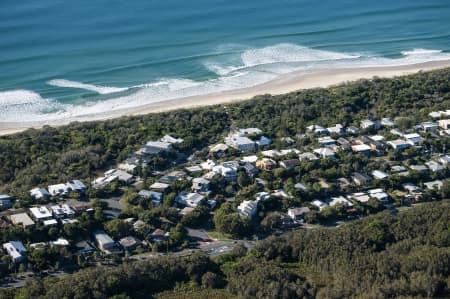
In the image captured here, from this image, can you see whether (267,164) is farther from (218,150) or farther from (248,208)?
(248,208)

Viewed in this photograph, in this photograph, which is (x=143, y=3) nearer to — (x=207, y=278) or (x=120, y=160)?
(x=120, y=160)

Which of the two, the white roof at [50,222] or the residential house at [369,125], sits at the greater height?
the residential house at [369,125]

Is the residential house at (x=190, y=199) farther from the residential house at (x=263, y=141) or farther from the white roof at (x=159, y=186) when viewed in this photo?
the residential house at (x=263, y=141)

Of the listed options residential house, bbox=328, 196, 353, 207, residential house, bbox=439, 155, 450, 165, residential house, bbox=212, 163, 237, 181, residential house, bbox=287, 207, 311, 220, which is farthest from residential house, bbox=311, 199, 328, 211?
residential house, bbox=439, 155, 450, 165

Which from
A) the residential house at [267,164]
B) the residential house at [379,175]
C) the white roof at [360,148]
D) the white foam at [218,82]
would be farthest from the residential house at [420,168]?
the white foam at [218,82]

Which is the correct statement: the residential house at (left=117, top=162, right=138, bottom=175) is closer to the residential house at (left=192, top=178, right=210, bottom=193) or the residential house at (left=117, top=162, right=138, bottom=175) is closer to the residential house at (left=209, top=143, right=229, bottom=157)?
the residential house at (left=192, top=178, right=210, bottom=193)

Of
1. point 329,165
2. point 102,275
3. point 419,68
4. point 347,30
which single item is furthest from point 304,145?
point 347,30
